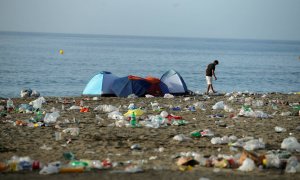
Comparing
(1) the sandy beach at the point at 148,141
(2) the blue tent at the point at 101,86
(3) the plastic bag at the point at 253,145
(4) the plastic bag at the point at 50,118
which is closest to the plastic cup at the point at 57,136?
(1) the sandy beach at the point at 148,141

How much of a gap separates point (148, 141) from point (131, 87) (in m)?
10.4

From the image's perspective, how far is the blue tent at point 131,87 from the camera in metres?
21.2

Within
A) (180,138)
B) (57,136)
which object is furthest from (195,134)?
(57,136)

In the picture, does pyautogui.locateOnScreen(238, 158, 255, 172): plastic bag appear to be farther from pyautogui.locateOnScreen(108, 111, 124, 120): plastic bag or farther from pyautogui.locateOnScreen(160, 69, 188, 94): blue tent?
pyautogui.locateOnScreen(160, 69, 188, 94): blue tent

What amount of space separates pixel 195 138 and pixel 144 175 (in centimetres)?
367

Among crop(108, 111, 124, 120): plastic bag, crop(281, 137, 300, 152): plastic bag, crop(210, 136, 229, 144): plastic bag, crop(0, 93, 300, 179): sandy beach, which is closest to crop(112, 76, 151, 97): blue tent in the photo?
crop(0, 93, 300, 179): sandy beach

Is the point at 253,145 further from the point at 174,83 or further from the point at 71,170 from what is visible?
the point at 174,83

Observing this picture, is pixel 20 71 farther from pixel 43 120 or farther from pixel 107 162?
pixel 107 162

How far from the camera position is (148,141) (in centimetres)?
1097

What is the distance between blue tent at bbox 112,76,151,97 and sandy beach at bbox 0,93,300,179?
152 inches

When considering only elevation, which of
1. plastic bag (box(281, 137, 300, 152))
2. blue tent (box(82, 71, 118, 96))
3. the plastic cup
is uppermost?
plastic bag (box(281, 137, 300, 152))

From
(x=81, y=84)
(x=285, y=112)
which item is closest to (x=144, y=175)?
(x=285, y=112)

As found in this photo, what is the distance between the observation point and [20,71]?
41.0 metres

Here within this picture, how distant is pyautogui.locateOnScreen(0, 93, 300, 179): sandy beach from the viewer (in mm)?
8195
